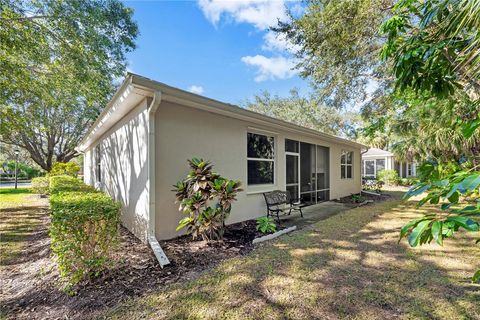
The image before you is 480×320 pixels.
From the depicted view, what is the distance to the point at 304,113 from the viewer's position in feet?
90.5

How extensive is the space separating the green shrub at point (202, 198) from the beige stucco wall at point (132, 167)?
80 centimetres

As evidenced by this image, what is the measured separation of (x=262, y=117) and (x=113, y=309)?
516 cm

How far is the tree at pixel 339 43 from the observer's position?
22.0ft

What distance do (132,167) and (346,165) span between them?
10.6 meters

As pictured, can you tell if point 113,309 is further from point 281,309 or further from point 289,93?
point 289,93

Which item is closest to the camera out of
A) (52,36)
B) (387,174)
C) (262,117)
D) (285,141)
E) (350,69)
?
(262,117)

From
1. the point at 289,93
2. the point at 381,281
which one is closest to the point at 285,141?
the point at 381,281

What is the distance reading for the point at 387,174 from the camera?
19.2 m

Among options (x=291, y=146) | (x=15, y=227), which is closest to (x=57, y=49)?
(x=15, y=227)

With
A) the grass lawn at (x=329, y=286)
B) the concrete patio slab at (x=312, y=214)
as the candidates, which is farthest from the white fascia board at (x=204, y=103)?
the grass lawn at (x=329, y=286)

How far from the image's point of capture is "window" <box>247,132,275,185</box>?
6.91m

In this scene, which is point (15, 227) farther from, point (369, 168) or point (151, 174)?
point (369, 168)

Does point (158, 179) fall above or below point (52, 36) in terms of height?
below

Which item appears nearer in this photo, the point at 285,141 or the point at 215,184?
the point at 215,184
